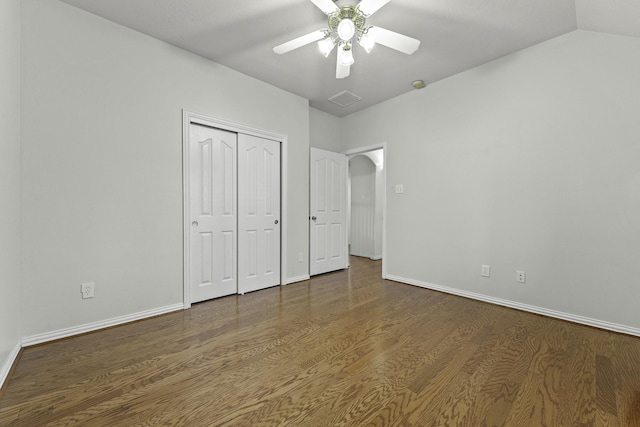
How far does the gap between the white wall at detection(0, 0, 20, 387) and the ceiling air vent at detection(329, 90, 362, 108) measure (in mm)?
2995

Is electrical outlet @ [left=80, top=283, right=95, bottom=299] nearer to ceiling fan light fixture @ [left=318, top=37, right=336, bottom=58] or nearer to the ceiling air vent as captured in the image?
ceiling fan light fixture @ [left=318, top=37, right=336, bottom=58]

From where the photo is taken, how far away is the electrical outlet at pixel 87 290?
214 centimetres

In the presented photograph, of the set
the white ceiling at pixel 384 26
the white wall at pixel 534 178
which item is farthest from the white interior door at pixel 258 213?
the white wall at pixel 534 178

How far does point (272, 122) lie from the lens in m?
3.41

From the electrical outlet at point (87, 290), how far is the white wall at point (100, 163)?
3 cm

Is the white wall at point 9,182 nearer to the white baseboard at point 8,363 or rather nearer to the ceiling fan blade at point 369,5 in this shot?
the white baseboard at point 8,363

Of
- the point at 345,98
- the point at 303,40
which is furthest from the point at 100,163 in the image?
the point at 345,98

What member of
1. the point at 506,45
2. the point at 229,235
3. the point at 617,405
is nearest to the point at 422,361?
the point at 617,405

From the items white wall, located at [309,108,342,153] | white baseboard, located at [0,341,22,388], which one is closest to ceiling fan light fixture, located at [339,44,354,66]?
white wall, located at [309,108,342,153]

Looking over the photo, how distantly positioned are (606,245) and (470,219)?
1.08m

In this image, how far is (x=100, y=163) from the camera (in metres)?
2.21

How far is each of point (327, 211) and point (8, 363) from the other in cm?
336

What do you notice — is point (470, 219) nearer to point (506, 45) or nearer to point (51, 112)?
point (506, 45)

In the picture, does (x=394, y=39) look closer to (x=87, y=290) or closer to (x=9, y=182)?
(x=9, y=182)
